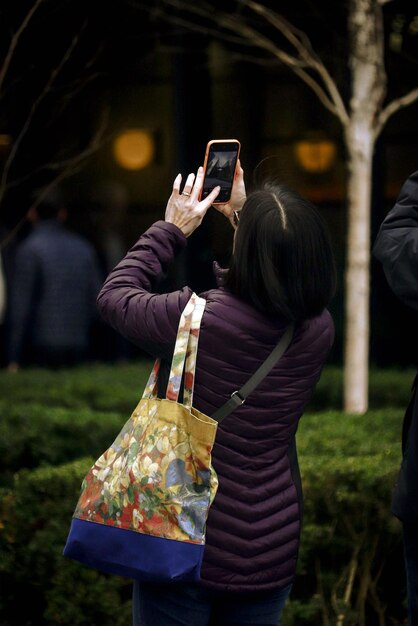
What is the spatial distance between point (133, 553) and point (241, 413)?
1.36ft

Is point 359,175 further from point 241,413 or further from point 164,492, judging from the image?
point 164,492

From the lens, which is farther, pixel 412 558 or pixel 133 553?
pixel 412 558

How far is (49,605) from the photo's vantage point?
4562mm

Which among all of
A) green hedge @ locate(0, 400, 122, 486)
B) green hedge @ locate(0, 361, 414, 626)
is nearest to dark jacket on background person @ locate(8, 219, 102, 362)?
green hedge @ locate(0, 400, 122, 486)

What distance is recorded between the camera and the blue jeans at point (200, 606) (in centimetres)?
298

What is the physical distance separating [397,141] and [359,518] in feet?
20.8

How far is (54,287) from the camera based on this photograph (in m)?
9.55

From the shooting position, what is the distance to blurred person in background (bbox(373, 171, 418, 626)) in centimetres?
310

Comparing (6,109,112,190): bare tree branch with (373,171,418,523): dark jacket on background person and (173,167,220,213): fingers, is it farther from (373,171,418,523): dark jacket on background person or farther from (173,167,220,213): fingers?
(373,171,418,523): dark jacket on background person

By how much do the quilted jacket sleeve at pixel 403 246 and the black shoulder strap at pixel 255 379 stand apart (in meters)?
0.31

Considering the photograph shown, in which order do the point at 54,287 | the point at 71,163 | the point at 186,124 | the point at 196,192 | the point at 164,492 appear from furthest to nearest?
1. the point at 186,124
2. the point at 54,287
3. the point at 71,163
4. the point at 196,192
5. the point at 164,492

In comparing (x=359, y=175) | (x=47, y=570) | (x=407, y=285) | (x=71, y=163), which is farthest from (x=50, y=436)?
(x=407, y=285)

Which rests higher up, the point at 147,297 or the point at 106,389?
the point at 147,297

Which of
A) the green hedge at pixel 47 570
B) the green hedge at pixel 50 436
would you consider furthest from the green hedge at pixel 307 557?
the green hedge at pixel 50 436
